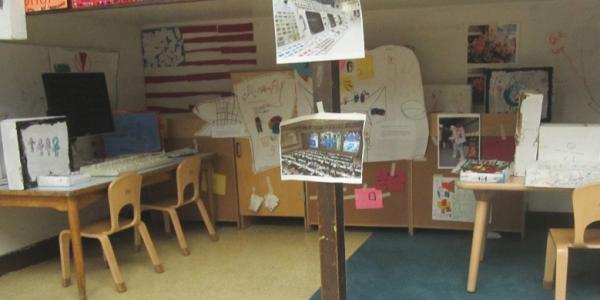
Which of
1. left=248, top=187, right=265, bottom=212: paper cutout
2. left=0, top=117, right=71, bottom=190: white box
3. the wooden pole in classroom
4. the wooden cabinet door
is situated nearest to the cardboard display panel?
the wooden cabinet door

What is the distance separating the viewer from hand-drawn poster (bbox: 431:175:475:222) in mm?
4027


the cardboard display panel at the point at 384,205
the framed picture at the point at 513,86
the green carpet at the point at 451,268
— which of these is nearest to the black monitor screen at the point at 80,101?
the cardboard display panel at the point at 384,205

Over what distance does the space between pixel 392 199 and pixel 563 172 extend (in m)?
1.63

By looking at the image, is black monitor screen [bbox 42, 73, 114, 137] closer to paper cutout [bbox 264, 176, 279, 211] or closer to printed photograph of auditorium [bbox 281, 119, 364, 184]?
paper cutout [bbox 264, 176, 279, 211]

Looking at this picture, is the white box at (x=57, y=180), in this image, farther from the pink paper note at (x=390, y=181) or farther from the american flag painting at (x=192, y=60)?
the pink paper note at (x=390, y=181)

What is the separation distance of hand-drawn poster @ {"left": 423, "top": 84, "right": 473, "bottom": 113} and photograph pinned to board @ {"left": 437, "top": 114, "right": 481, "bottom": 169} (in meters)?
0.35

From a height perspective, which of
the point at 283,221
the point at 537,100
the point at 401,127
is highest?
the point at 537,100

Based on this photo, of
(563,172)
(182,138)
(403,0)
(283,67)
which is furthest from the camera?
(182,138)

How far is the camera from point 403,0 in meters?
3.96

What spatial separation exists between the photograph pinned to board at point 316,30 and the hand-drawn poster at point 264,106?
2.64 meters

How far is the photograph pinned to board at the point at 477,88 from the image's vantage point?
427 centimetres

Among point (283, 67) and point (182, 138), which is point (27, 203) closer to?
point (182, 138)

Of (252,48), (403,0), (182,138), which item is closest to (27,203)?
(182,138)

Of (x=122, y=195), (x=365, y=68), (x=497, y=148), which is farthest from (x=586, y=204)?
(x=122, y=195)
